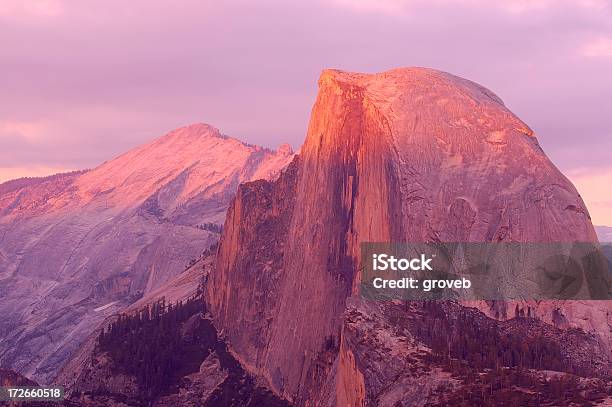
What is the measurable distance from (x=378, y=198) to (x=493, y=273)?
72.6 feet

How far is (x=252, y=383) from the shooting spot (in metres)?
164

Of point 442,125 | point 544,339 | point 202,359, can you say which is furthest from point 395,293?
point 202,359

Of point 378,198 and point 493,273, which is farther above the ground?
point 378,198

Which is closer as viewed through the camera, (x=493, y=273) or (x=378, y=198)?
(x=493, y=273)

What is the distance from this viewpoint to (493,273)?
424 ft

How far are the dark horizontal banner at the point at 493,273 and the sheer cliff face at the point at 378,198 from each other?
5.98 feet

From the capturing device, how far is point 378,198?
143125 mm

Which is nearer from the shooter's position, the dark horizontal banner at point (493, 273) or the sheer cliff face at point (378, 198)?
the dark horizontal banner at point (493, 273)

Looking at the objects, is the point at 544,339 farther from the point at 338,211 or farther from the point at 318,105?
the point at 318,105

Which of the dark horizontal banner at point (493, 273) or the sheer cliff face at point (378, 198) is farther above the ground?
the sheer cliff face at point (378, 198)

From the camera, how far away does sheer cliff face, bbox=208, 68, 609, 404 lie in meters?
135

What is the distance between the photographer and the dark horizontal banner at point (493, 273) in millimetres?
126500

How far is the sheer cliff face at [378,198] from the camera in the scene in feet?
444

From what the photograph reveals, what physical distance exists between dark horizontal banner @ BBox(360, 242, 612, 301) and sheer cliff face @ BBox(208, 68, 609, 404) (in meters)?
1.82
